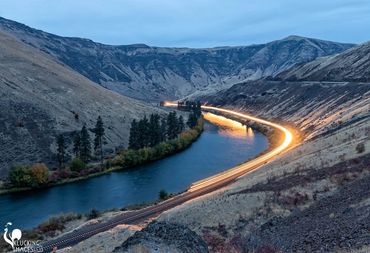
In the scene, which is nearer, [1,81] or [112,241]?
[112,241]

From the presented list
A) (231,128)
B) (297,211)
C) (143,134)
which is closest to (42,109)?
(143,134)

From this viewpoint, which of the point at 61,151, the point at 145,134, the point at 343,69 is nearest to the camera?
the point at 61,151

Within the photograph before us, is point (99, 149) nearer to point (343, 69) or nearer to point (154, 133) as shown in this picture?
point (154, 133)

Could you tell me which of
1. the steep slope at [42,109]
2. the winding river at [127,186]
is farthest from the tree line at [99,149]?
the steep slope at [42,109]

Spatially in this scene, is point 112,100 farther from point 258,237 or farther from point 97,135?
point 258,237

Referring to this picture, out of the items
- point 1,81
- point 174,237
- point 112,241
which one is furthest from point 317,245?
point 1,81

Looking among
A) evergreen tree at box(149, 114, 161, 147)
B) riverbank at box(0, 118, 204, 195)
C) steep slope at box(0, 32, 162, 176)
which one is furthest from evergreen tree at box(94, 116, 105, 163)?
evergreen tree at box(149, 114, 161, 147)

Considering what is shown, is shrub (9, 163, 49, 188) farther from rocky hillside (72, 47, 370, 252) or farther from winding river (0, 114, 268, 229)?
rocky hillside (72, 47, 370, 252)
